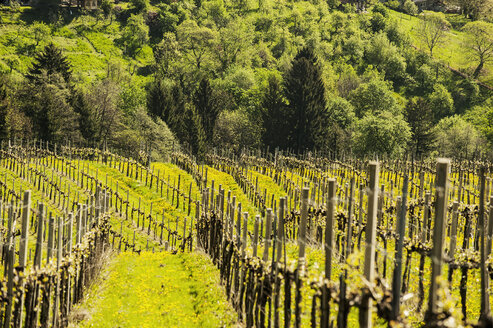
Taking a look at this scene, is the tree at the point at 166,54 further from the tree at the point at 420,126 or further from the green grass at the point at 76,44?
the tree at the point at 420,126

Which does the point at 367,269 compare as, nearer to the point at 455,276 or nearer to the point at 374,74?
the point at 455,276

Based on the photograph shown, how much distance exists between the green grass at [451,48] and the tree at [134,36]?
7746 centimetres

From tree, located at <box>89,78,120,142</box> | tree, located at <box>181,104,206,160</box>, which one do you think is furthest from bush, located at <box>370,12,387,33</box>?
tree, located at <box>89,78,120,142</box>

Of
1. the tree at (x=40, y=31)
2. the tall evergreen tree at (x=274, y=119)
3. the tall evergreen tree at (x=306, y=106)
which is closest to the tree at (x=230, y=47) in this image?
the tall evergreen tree at (x=274, y=119)

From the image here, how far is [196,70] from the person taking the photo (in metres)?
105

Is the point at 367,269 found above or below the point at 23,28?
below

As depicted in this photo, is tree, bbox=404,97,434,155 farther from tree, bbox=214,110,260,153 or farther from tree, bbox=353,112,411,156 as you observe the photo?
tree, bbox=214,110,260,153

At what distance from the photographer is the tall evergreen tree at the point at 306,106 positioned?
224ft


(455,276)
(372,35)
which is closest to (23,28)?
(372,35)

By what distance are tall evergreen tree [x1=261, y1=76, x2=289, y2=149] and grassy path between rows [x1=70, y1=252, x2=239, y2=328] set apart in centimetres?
4937

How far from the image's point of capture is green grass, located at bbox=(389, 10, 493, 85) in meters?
116

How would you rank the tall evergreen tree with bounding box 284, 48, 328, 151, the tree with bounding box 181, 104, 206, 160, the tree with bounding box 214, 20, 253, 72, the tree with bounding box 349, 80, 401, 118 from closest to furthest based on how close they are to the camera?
the tree with bounding box 181, 104, 206, 160 → the tall evergreen tree with bounding box 284, 48, 328, 151 → the tree with bounding box 349, 80, 401, 118 → the tree with bounding box 214, 20, 253, 72

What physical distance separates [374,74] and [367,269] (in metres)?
Result: 111

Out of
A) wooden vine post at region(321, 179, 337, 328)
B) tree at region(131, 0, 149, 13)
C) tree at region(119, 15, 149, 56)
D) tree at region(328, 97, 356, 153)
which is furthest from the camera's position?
tree at region(131, 0, 149, 13)
